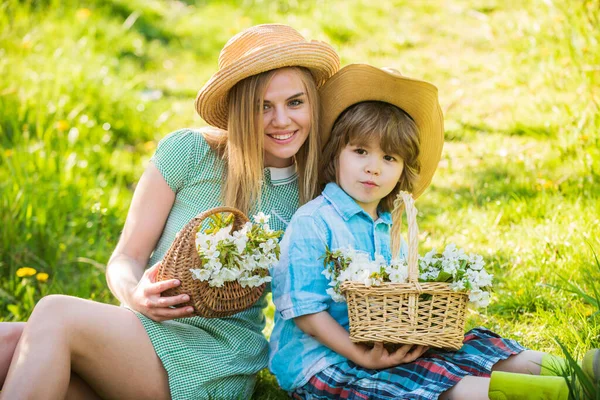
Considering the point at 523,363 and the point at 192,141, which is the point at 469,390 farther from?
the point at 192,141

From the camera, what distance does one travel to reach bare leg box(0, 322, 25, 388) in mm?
2445

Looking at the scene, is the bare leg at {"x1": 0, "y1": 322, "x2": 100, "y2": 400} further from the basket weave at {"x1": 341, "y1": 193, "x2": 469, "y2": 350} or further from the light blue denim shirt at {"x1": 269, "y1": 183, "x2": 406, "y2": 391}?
the basket weave at {"x1": 341, "y1": 193, "x2": 469, "y2": 350}

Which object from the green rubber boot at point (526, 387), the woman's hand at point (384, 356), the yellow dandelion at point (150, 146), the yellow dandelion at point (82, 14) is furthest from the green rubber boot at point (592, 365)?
the yellow dandelion at point (82, 14)

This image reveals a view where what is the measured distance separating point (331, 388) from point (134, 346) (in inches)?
25.8

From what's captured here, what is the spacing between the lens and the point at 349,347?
243cm

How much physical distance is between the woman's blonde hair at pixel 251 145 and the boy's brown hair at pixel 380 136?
0.23ft

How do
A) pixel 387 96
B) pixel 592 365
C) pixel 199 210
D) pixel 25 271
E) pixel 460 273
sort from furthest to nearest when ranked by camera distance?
pixel 25 271
pixel 199 210
pixel 387 96
pixel 460 273
pixel 592 365

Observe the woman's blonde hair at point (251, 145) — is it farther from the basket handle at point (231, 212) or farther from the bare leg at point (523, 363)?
the bare leg at point (523, 363)

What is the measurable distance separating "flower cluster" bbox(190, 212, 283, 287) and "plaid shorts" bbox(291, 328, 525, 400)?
16.9 inches

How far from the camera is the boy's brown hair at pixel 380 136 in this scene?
105 inches

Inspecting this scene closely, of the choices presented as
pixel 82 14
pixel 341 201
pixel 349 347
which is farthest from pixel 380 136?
pixel 82 14

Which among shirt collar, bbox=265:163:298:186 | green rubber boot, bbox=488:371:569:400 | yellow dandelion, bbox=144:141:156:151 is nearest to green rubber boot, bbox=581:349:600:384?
green rubber boot, bbox=488:371:569:400

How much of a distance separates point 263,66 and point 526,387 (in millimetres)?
1361

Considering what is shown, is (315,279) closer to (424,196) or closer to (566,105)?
(424,196)
